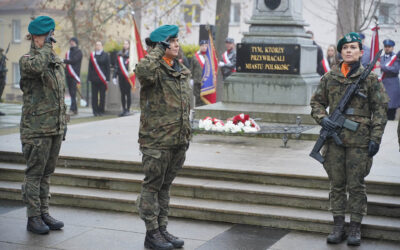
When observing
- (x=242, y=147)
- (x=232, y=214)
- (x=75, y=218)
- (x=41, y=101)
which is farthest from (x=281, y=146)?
(x=41, y=101)

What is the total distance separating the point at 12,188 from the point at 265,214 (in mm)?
3393

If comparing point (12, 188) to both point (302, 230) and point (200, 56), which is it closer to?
point (302, 230)

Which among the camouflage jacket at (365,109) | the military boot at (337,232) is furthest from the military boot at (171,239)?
the camouflage jacket at (365,109)

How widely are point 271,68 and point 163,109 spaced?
6.80m

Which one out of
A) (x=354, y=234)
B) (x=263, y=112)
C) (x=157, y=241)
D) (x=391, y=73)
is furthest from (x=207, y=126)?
(x=391, y=73)

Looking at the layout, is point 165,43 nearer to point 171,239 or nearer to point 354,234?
point 171,239

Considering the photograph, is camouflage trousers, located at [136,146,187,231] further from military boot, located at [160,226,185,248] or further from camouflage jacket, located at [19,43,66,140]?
camouflage jacket, located at [19,43,66,140]

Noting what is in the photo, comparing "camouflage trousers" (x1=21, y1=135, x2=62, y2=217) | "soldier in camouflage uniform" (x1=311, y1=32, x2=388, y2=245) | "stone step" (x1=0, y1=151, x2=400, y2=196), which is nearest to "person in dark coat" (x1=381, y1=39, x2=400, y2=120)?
"stone step" (x1=0, y1=151, x2=400, y2=196)

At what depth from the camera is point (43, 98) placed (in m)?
7.12

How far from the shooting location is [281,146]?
35.7 ft

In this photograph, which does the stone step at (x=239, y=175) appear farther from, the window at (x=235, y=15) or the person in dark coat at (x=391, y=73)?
the window at (x=235, y=15)

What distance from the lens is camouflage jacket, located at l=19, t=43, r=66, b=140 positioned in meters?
7.05

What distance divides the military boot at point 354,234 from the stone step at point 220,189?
73 cm

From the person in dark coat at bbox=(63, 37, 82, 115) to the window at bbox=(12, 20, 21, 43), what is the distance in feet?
110
